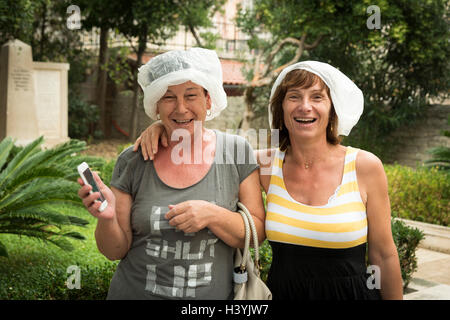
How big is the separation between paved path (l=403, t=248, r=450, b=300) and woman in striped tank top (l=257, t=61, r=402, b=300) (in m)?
2.68

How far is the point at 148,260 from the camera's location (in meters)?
1.94

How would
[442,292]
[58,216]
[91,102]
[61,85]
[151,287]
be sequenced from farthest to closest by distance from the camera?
[91,102], [61,85], [442,292], [58,216], [151,287]

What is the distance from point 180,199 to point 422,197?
6.09m

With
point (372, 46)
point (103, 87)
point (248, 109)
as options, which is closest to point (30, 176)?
point (248, 109)

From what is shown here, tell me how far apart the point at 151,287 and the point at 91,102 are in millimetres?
18476

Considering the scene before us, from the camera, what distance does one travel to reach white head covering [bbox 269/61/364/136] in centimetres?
214

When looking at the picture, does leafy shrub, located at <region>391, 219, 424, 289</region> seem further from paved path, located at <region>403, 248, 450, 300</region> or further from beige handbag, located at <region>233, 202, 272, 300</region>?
beige handbag, located at <region>233, 202, 272, 300</region>

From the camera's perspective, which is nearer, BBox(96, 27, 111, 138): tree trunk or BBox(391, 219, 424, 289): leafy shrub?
BBox(391, 219, 424, 289): leafy shrub

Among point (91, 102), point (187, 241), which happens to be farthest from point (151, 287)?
point (91, 102)

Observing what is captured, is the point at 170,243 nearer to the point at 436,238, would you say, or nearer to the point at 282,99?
the point at 282,99

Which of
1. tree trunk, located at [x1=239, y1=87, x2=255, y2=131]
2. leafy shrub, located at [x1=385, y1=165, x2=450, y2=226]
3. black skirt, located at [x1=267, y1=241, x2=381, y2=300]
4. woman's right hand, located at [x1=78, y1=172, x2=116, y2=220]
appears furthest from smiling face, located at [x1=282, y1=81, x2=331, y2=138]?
tree trunk, located at [x1=239, y1=87, x2=255, y2=131]

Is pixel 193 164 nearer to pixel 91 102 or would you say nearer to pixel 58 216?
pixel 58 216

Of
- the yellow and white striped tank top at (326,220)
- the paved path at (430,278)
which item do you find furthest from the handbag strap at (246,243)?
the paved path at (430,278)

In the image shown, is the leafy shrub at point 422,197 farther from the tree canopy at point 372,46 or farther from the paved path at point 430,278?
the tree canopy at point 372,46
